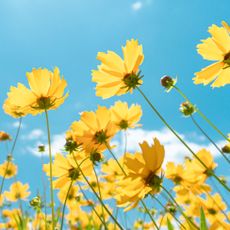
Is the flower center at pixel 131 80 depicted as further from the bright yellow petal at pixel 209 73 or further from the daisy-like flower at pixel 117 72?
the bright yellow petal at pixel 209 73

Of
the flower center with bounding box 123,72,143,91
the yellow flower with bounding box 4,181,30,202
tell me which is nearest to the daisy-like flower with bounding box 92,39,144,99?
the flower center with bounding box 123,72,143,91

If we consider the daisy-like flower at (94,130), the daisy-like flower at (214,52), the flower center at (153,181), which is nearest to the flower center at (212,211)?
the daisy-like flower at (94,130)

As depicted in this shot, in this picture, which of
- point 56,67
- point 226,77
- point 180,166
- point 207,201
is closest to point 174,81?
point 226,77

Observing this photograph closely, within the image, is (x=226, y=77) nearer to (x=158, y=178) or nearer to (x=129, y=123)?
(x=158, y=178)

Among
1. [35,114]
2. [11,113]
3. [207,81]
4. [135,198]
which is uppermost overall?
[11,113]

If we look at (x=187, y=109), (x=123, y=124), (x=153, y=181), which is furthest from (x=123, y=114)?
(x=153, y=181)

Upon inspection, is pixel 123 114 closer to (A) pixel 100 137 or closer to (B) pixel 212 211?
(A) pixel 100 137

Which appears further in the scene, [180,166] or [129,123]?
[180,166]
